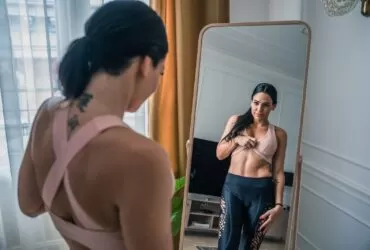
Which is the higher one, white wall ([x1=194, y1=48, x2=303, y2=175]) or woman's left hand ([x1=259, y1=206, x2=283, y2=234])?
white wall ([x1=194, y1=48, x2=303, y2=175])

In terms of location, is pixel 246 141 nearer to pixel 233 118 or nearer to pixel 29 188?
pixel 233 118

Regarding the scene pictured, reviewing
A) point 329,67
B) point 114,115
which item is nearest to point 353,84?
point 329,67

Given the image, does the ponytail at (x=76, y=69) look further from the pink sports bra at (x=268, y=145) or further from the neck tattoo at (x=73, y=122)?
the pink sports bra at (x=268, y=145)

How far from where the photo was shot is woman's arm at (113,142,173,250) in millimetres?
765

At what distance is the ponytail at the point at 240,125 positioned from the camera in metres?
1.36

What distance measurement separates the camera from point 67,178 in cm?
82

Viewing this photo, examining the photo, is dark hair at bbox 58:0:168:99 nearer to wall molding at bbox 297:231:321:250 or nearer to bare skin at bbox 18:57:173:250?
bare skin at bbox 18:57:173:250

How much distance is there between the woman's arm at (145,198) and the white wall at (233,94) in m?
0.64

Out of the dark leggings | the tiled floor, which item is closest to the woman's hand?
the dark leggings

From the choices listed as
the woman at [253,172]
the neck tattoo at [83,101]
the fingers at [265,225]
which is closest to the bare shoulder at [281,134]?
the woman at [253,172]

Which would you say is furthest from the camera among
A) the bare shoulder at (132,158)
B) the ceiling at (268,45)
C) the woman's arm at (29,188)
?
the ceiling at (268,45)

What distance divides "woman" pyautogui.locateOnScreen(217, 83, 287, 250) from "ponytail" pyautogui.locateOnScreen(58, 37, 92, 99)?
69cm

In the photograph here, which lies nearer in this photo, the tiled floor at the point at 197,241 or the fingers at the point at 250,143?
the fingers at the point at 250,143

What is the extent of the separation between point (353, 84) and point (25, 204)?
4.01 ft
